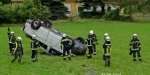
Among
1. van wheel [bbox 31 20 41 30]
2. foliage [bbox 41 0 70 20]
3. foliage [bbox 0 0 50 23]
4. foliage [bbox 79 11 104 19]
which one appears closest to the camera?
van wheel [bbox 31 20 41 30]

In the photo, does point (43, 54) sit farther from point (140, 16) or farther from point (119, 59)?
point (140, 16)

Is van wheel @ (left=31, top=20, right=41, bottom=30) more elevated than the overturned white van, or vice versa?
van wheel @ (left=31, top=20, right=41, bottom=30)

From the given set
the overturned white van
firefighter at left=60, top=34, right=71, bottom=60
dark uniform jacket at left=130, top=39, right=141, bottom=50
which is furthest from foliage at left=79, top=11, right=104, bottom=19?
firefighter at left=60, top=34, right=71, bottom=60

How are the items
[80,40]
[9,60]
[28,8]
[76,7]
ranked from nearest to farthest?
[9,60] → [80,40] → [28,8] → [76,7]

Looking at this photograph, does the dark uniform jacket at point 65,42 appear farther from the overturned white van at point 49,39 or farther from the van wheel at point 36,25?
the van wheel at point 36,25

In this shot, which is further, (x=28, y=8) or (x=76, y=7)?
(x=76, y=7)

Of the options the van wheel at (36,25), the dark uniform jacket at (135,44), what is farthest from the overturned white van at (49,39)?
the dark uniform jacket at (135,44)

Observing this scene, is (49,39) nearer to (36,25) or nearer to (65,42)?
(36,25)

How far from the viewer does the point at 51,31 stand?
18.5 meters

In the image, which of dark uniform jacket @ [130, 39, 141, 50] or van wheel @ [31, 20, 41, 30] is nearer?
dark uniform jacket @ [130, 39, 141, 50]

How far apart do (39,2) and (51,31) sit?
31.5m

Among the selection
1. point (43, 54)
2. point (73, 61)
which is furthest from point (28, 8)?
point (73, 61)

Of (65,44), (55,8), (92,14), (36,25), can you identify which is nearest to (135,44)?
(65,44)

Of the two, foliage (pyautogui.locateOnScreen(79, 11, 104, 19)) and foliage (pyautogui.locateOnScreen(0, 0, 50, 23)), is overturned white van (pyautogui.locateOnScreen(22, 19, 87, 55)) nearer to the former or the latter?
foliage (pyautogui.locateOnScreen(0, 0, 50, 23))
